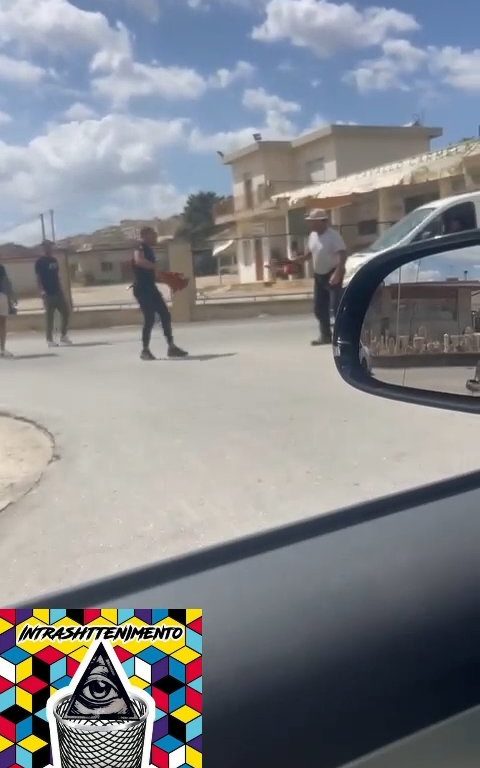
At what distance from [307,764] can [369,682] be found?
18cm

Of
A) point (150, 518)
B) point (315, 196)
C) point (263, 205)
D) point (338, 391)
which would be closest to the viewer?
point (150, 518)

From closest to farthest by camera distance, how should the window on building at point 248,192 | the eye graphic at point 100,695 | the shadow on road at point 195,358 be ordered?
the eye graphic at point 100,695 → the shadow on road at point 195,358 → the window on building at point 248,192

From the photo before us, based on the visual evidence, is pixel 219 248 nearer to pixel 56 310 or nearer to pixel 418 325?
pixel 56 310

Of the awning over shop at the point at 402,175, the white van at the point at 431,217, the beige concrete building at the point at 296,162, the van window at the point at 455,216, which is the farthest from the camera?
the beige concrete building at the point at 296,162

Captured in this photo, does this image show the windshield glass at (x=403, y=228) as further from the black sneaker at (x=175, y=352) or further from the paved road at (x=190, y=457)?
the paved road at (x=190, y=457)

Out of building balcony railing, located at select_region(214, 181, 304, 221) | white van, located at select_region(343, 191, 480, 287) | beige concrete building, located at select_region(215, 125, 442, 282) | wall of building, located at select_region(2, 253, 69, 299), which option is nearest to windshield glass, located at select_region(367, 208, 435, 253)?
white van, located at select_region(343, 191, 480, 287)

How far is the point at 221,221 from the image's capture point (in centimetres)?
3262

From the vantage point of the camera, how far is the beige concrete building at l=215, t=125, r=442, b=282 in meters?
30.6

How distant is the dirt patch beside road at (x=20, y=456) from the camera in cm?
344

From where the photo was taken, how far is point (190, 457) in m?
4.06

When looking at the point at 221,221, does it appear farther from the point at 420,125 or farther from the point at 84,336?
the point at 84,336

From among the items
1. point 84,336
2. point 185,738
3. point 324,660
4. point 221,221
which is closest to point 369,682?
point 324,660

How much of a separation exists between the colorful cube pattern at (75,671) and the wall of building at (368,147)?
3116cm

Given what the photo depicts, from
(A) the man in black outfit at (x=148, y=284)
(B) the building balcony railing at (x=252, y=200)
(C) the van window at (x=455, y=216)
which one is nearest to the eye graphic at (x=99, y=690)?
(A) the man in black outfit at (x=148, y=284)
